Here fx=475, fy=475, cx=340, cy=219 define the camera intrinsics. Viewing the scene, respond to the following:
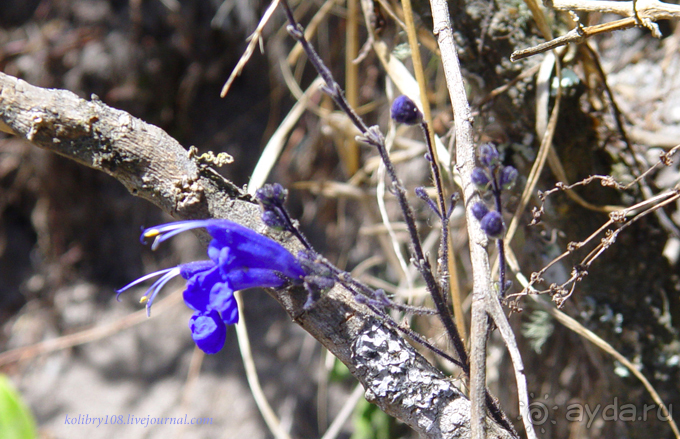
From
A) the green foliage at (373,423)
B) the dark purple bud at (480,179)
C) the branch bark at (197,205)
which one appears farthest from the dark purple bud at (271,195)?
the green foliage at (373,423)

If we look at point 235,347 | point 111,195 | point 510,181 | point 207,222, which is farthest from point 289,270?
point 111,195

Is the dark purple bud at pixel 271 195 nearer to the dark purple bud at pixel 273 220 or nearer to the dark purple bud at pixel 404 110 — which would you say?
the dark purple bud at pixel 273 220

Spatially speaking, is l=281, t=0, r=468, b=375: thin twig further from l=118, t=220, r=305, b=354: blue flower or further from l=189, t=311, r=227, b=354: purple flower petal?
l=189, t=311, r=227, b=354: purple flower petal

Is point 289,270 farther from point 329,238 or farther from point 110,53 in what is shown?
point 110,53

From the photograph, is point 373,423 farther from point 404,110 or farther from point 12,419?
point 404,110

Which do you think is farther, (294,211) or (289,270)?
(294,211)

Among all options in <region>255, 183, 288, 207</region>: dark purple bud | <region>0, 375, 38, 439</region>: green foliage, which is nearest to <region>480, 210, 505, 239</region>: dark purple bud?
<region>255, 183, 288, 207</region>: dark purple bud
